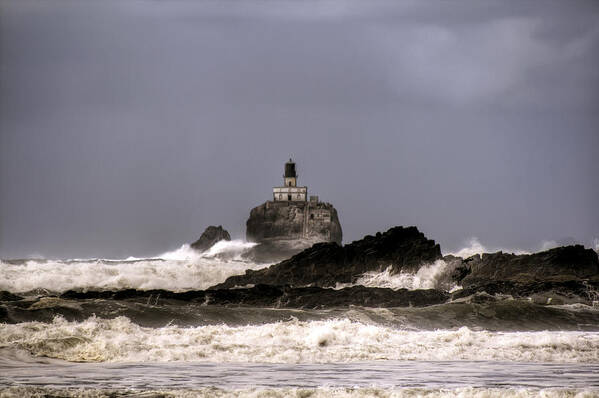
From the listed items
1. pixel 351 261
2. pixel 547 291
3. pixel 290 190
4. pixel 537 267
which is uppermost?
pixel 290 190

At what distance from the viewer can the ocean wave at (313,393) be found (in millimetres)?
10664

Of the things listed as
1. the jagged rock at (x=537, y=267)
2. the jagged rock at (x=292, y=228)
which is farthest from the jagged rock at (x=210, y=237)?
the jagged rock at (x=537, y=267)

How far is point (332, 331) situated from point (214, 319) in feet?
18.7

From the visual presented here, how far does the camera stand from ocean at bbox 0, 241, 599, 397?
11.5 metres

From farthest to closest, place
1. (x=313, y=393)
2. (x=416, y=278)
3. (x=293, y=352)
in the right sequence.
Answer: (x=416, y=278) → (x=293, y=352) → (x=313, y=393)

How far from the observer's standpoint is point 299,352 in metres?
16.4

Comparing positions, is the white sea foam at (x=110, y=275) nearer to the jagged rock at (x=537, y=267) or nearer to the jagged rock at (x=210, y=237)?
the jagged rock at (x=537, y=267)

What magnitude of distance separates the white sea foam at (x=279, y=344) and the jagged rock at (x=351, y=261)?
88.7 ft

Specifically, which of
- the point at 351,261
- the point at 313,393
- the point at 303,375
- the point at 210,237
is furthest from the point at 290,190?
the point at 313,393

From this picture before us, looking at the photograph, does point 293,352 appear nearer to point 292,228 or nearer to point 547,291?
point 547,291

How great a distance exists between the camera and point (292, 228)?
106 meters

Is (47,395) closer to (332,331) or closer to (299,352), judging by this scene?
(299,352)

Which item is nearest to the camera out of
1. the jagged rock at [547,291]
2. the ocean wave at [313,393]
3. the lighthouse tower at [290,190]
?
the ocean wave at [313,393]

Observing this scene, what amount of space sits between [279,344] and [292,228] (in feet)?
291
